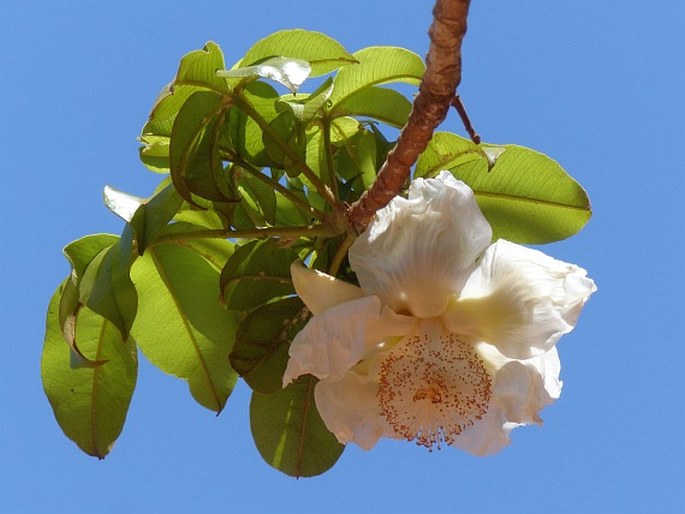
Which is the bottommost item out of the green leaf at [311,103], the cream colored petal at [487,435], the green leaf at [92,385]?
the cream colored petal at [487,435]

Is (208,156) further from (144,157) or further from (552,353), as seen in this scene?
(552,353)

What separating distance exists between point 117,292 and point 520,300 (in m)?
0.42

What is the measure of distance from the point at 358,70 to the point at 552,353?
42cm

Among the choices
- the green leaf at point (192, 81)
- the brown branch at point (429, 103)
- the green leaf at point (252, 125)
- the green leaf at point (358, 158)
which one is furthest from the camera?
the green leaf at point (358, 158)

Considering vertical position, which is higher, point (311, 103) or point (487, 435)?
point (311, 103)

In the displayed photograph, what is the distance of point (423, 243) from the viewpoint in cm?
101

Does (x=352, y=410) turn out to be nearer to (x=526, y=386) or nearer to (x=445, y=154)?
(x=526, y=386)

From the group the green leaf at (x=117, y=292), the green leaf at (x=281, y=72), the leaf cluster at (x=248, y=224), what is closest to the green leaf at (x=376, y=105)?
the leaf cluster at (x=248, y=224)

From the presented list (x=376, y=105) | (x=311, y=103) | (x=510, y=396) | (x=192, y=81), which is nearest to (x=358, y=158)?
(x=376, y=105)

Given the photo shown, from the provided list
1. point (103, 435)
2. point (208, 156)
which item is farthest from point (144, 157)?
point (103, 435)

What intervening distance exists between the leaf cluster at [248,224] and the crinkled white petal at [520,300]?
4.8 inches

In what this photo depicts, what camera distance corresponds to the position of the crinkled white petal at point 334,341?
99 centimetres

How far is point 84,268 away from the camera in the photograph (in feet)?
3.73

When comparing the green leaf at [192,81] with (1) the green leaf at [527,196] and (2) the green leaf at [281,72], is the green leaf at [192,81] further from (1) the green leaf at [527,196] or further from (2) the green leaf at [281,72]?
(1) the green leaf at [527,196]
